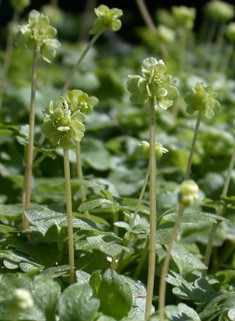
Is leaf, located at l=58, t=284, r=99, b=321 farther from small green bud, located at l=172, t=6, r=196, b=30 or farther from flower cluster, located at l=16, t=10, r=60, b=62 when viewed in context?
small green bud, located at l=172, t=6, r=196, b=30

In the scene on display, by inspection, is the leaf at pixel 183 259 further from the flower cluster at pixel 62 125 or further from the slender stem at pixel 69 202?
the flower cluster at pixel 62 125

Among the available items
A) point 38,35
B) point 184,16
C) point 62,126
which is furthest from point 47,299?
point 184,16

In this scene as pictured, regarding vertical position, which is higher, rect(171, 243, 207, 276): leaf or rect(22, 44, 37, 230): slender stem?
rect(22, 44, 37, 230): slender stem

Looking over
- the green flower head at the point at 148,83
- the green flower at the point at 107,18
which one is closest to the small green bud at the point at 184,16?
the green flower at the point at 107,18

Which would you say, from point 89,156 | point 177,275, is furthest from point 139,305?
point 89,156

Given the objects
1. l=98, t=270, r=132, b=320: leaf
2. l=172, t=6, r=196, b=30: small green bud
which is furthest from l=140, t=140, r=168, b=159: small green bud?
l=172, t=6, r=196, b=30: small green bud

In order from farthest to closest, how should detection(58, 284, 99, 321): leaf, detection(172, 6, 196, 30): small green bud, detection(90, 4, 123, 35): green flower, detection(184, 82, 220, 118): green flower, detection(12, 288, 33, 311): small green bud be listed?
detection(172, 6, 196, 30): small green bud
detection(90, 4, 123, 35): green flower
detection(184, 82, 220, 118): green flower
detection(58, 284, 99, 321): leaf
detection(12, 288, 33, 311): small green bud

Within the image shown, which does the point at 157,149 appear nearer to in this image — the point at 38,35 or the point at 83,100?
the point at 83,100

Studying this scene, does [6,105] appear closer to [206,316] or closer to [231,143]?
[231,143]
